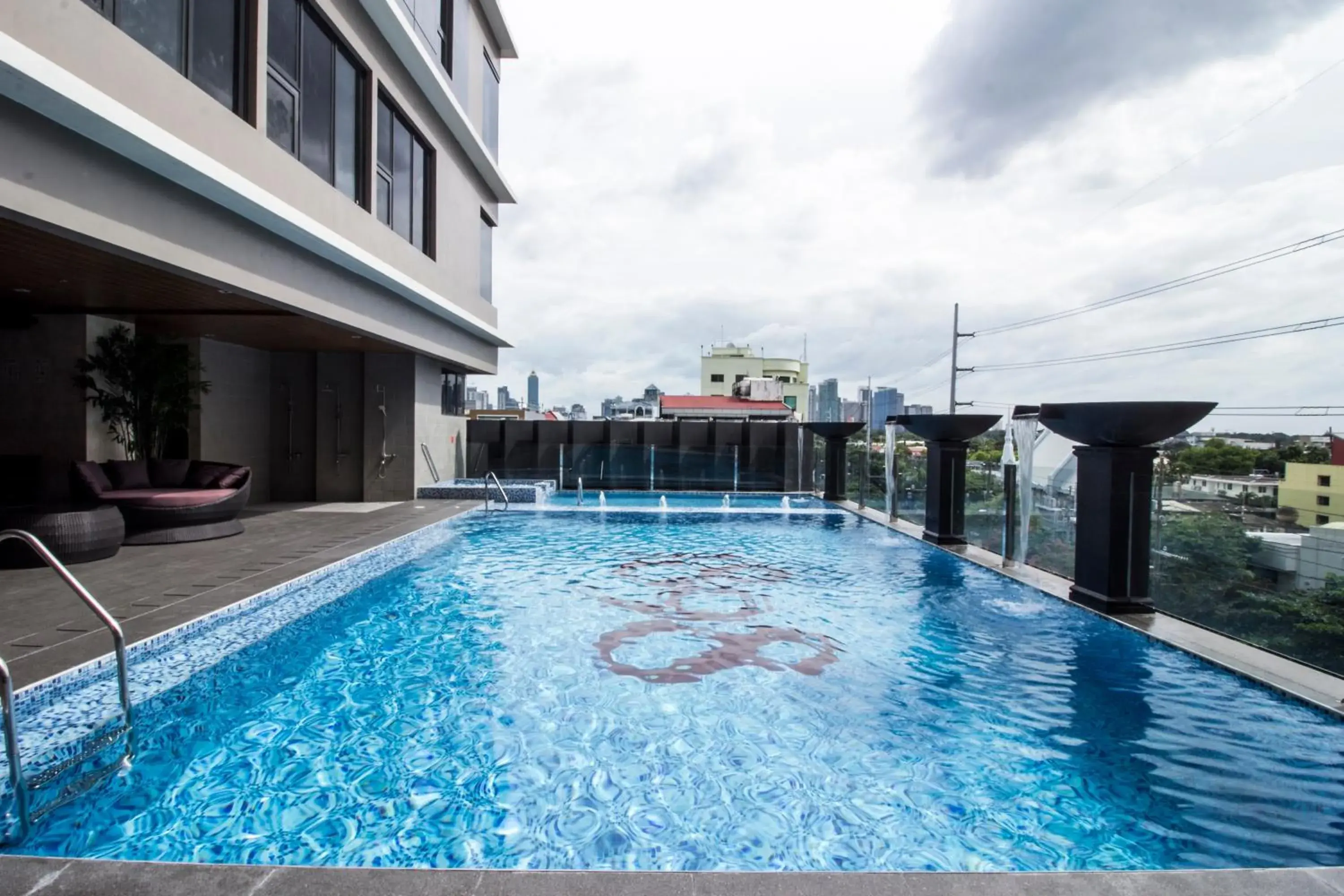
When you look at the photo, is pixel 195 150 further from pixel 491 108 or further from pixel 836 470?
pixel 836 470

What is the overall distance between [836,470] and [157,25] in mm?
15159

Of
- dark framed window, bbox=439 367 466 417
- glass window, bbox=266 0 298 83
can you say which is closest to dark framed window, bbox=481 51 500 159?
dark framed window, bbox=439 367 466 417

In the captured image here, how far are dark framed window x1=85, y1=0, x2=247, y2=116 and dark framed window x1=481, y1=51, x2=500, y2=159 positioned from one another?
31.0 feet

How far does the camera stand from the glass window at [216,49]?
6707 mm

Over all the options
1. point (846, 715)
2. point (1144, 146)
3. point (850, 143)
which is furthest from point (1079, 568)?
point (1144, 146)

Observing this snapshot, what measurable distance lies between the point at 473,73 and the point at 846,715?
16529 millimetres

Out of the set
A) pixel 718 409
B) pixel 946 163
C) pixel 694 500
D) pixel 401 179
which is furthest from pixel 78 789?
pixel 718 409

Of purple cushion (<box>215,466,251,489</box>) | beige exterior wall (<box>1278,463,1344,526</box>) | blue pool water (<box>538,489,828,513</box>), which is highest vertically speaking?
beige exterior wall (<box>1278,463,1344,526</box>)

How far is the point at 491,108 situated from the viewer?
58.1ft

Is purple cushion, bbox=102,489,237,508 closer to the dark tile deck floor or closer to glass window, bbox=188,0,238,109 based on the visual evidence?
the dark tile deck floor

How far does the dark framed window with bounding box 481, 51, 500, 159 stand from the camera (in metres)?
16.9

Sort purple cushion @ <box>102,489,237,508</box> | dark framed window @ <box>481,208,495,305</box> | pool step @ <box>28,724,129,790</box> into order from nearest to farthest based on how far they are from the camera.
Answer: pool step @ <box>28,724,129,790</box>, purple cushion @ <box>102,489,237,508</box>, dark framed window @ <box>481,208,495,305</box>

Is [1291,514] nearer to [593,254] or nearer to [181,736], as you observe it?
[181,736]

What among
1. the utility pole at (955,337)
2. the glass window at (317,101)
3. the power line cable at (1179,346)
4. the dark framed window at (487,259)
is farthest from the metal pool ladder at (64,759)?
the utility pole at (955,337)
